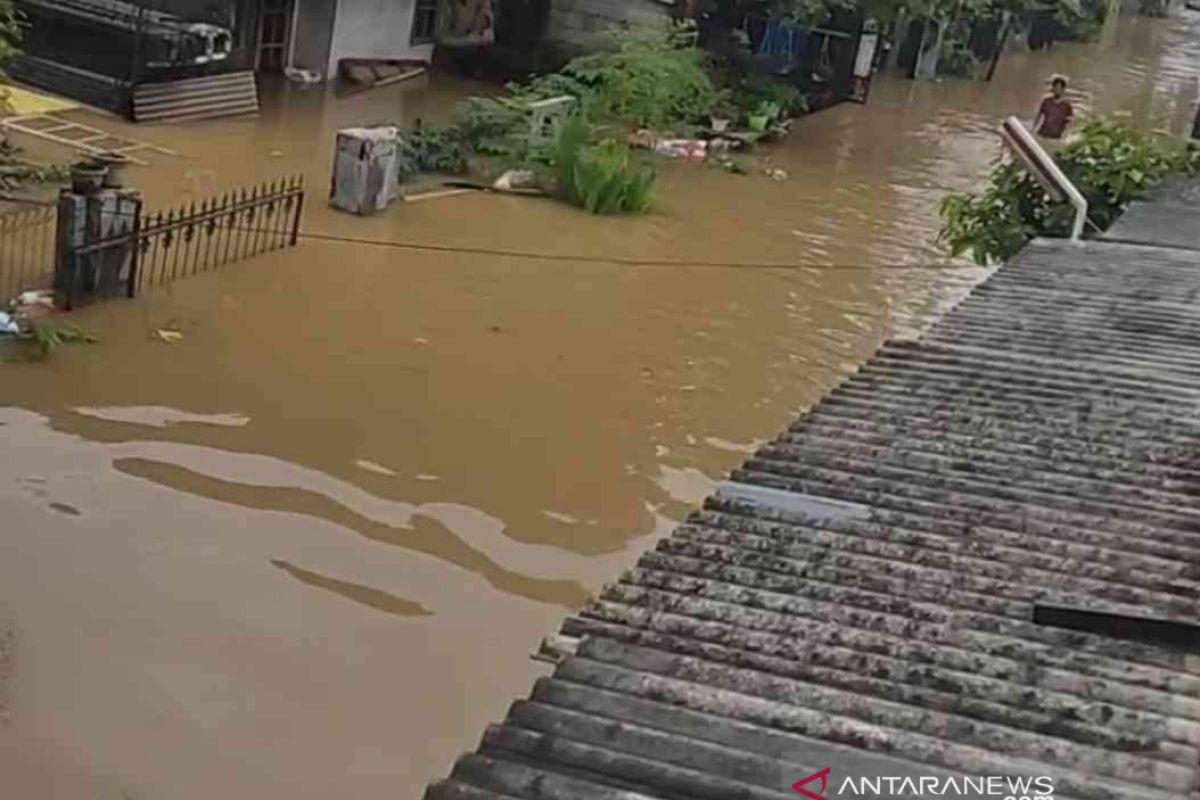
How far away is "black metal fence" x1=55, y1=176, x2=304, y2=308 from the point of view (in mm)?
11828

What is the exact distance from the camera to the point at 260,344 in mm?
11797

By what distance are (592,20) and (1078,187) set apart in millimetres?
15022

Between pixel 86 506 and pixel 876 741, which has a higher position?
pixel 876 741

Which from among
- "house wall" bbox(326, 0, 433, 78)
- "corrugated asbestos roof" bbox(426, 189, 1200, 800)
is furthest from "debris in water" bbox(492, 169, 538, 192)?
"corrugated asbestos roof" bbox(426, 189, 1200, 800)

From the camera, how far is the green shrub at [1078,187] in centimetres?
1202

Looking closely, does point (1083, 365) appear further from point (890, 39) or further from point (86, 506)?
point (890, 39)

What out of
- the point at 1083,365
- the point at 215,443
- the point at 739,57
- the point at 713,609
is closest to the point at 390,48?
the point at 739,57

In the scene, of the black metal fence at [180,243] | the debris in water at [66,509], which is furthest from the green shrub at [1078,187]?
the debris in water at [66,509]

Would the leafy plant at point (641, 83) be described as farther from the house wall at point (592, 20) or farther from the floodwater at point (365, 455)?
the floodwater at point (365, 455)

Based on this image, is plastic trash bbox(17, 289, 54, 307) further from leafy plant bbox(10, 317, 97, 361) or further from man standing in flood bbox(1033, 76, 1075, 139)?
man standing in flood bbox(1033, 76, 1075, 139)

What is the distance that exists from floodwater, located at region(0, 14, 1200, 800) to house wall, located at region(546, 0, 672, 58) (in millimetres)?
7998

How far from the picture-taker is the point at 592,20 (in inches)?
1021

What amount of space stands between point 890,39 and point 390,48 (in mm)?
11111

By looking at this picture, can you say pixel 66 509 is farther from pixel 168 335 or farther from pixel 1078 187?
pixel 1078 187
